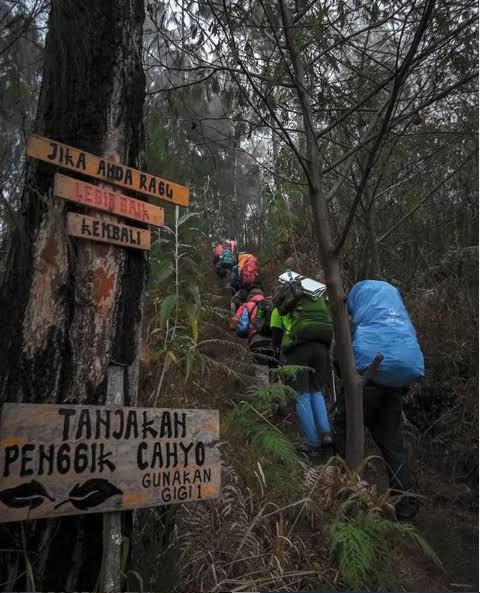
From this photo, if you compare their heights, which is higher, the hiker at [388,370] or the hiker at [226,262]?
the hiker at [226,262]

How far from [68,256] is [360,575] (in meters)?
2.04

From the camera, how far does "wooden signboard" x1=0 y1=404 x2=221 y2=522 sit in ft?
5.23

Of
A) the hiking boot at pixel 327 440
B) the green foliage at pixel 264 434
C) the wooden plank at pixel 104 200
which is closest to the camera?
the wooden plank at pixel 104 200

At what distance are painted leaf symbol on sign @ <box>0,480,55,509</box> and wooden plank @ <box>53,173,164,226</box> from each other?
1134mm

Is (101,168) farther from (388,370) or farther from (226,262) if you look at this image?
(226,262)

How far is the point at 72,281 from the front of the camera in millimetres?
2143

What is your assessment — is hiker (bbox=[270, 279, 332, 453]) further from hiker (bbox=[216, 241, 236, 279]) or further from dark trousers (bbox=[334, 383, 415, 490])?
hiker (bbox=[216, 241, 236, 279])

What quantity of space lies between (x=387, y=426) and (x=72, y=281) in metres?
2.67

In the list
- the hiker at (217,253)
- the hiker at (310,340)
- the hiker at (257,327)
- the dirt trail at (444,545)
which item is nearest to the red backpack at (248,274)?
the hiker at (257,327)

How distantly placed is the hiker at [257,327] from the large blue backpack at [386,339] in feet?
6.85

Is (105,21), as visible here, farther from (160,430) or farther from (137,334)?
(160,430)

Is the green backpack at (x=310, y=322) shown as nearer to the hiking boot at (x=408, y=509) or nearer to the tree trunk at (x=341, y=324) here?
the tree trunk at (x=341, y=324)

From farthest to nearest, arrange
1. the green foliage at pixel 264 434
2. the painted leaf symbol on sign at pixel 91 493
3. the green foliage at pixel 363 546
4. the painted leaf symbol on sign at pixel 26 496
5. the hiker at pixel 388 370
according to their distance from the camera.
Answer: the hiker at pixel 388 370
the green foliage at pixel 264 434
the green foliage at pixel 363 546
the painted leaf symbol on sign at pixel 91 493
the painted leaf symbol on sign at pixel 26 496

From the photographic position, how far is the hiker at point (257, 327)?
5949 mm
